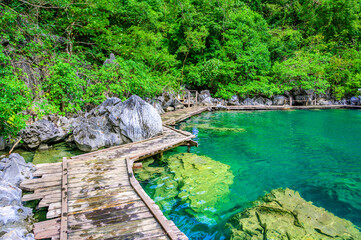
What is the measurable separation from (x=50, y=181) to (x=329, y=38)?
44452mm

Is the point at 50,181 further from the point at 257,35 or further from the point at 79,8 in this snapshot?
the point at 257,35

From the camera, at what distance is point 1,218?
12.5 feet

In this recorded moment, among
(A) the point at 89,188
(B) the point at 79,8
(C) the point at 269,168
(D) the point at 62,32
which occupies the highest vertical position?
(B) the point at 79,8

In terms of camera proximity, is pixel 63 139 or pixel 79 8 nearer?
pixel 63 139

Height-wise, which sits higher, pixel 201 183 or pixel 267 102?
pixel 267 102

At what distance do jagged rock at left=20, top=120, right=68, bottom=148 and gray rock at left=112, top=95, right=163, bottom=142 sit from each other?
9.34 feet

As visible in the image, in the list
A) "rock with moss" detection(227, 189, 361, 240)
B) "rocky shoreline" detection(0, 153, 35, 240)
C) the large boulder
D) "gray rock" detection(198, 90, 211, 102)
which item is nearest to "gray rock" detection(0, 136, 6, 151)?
the large boulder

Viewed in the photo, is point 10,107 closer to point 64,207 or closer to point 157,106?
point 64,207

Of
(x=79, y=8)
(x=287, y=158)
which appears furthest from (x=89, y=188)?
(x=79, y=8)

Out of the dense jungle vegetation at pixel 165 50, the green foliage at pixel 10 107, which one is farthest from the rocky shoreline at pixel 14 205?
the dense jungle vegetation at pixel 165 50

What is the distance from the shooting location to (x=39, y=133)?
885cm

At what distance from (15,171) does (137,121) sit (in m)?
4.98

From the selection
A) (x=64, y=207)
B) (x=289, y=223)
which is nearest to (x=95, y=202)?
(x=64, y=207)

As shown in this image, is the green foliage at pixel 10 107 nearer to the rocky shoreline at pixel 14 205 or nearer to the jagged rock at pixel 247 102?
the rocky shoreline at pixel 14 205
